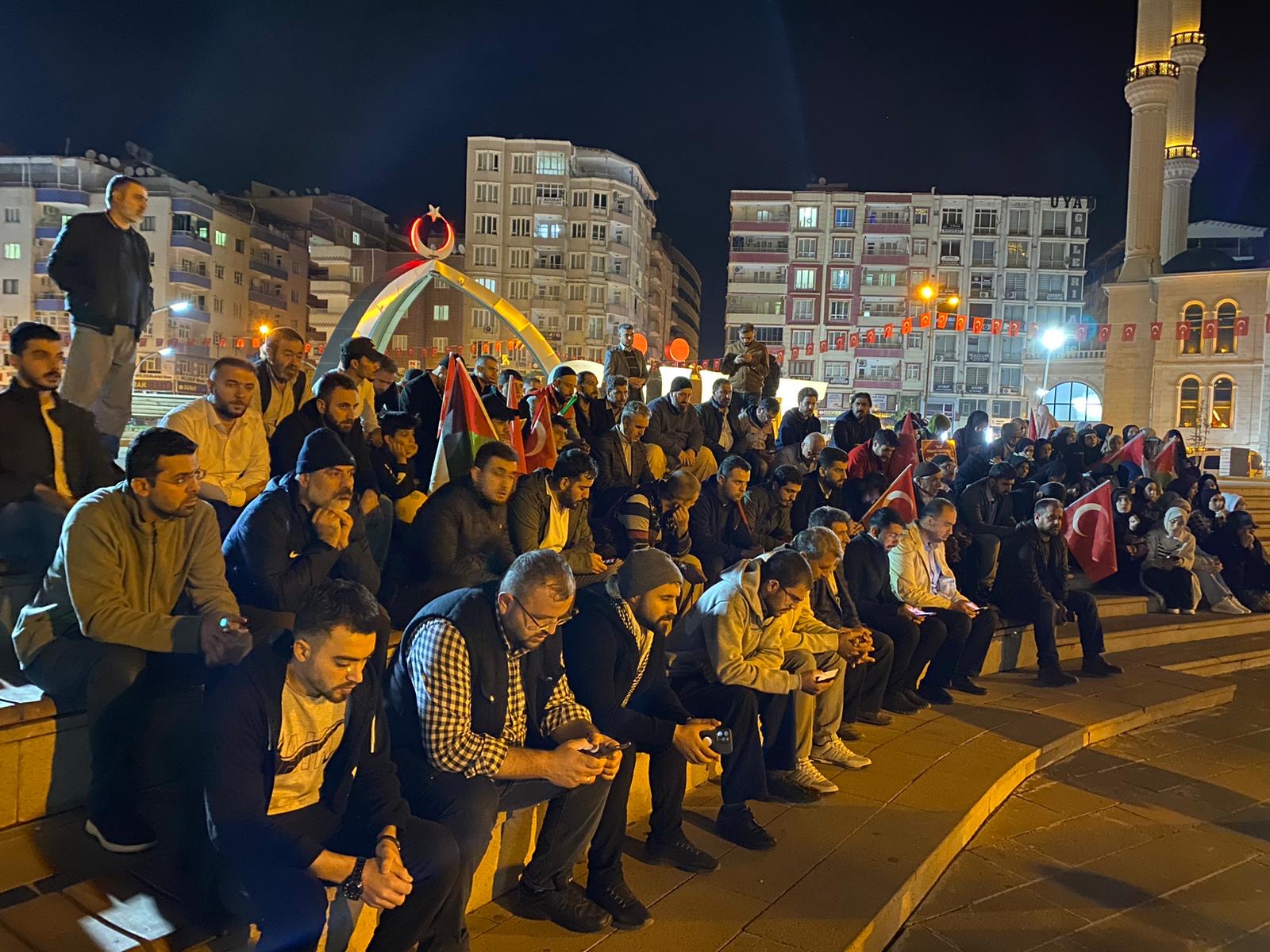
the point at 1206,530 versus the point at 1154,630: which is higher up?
the point at 1206,530

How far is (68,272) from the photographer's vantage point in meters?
6.00

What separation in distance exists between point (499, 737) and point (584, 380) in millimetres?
6539

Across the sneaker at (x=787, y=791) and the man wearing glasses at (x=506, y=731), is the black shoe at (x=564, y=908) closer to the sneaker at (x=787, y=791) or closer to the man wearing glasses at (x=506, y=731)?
the man wearing glasses at (x=506, y=731)

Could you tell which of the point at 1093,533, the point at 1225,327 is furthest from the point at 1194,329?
the point at 1093,533

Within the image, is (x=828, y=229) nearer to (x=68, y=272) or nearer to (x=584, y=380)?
(x=584, y=380)

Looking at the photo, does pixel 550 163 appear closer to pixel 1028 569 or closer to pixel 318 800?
pixel 1028 569

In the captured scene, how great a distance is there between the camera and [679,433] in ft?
33.6

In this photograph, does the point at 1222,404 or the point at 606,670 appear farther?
the point at 1222,404

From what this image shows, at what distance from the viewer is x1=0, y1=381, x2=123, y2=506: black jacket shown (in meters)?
4.37

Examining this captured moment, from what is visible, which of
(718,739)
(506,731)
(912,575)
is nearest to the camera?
(506,731)

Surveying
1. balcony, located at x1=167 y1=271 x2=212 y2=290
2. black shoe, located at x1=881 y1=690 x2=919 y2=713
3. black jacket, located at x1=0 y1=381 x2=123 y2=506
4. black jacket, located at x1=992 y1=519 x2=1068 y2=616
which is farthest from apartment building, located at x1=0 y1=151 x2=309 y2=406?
black shoe, located at x1=881 y1=690 x2=919 y2=713

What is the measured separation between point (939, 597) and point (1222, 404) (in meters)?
43.5

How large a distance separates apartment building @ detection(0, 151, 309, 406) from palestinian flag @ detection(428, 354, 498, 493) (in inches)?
1834

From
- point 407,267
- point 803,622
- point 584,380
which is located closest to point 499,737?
point 803,622
